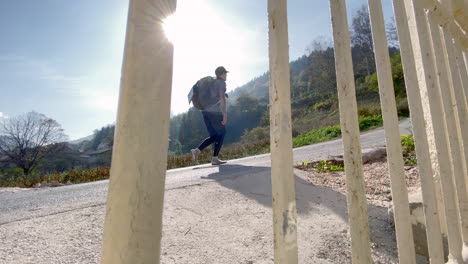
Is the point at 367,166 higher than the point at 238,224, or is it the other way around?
the point at 367,166

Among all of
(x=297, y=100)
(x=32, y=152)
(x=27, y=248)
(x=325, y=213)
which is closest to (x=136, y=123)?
(x=27, y=248)

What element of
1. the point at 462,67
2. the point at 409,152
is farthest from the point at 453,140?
the point at 409,152

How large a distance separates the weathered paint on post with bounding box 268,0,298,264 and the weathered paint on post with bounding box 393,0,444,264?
0.82 metres

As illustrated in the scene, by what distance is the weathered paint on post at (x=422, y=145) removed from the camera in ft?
3.62

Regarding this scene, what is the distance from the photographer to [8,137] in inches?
917

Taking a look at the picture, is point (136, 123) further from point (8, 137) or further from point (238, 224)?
point (8, 137)

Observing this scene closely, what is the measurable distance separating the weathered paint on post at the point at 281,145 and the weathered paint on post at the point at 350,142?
268mm

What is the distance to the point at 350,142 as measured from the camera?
823mm

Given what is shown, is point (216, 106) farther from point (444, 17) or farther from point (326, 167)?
point (444, 17)

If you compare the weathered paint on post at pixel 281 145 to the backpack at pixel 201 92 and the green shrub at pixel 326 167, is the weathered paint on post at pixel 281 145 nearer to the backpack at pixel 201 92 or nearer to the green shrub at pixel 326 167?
the green shrub at pixel 326 167

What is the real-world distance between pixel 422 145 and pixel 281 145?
858 mm

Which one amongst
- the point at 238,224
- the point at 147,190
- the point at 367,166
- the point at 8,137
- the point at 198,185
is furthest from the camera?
the point at 8,137

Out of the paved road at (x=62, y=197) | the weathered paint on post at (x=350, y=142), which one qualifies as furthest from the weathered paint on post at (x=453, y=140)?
the paved road at (x=62, y=197)

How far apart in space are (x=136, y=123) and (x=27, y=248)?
4.42 feet
